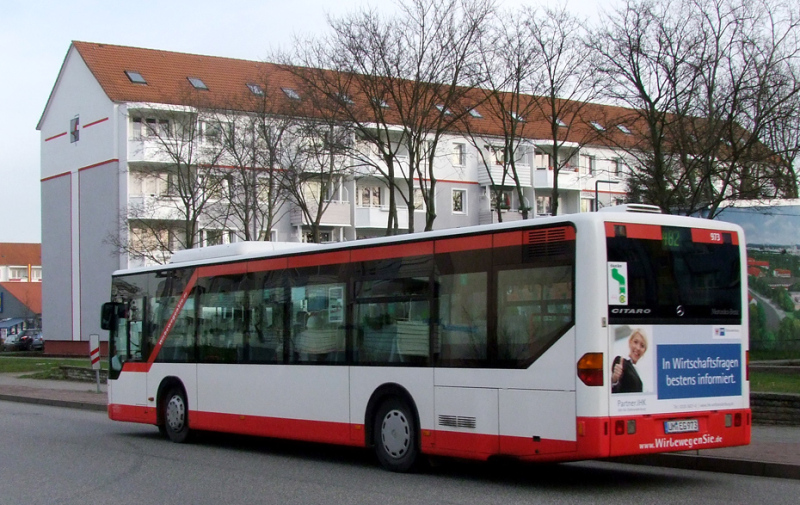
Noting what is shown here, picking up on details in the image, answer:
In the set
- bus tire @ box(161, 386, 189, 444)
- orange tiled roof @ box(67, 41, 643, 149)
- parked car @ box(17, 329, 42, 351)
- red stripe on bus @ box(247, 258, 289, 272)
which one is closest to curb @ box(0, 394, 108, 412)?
bus tire @ box(161, 386, 189, 444)

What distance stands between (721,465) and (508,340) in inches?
125

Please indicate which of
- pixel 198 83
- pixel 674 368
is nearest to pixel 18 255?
pixel 198 83

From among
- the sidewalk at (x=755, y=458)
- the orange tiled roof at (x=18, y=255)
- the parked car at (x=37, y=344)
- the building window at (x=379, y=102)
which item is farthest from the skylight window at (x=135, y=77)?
the orange tiled roof at (x=18, y=255)

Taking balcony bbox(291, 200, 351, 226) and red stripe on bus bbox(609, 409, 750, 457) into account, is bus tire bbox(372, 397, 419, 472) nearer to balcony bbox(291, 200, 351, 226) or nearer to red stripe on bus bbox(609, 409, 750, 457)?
red stripe on bus bbox(609, 409, 750, 457)

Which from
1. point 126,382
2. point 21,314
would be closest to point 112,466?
point 126,382

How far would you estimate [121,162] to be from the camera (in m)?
55.9

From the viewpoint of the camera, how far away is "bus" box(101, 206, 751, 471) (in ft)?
31.8

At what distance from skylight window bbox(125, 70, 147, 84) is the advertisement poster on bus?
5159cm

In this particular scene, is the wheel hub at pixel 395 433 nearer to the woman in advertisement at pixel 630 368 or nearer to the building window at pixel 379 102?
the woman in advertisement at pixel 630 368

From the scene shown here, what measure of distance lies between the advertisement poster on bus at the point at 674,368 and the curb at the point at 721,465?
1058 millimetres

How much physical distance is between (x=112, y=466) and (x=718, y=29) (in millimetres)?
17772

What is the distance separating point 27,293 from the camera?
392 feet

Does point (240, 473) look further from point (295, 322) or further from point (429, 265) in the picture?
point (429, 265)

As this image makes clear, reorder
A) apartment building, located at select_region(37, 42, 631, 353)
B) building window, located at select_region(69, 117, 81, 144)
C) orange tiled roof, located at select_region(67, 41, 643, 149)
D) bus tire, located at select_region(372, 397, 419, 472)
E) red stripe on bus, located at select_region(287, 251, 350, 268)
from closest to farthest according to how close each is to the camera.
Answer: bus tire, located at select_region(372, 397, 419, 472), red stripe on bus, located at select_region(287, 251, 350, 268), apartment building, located at select_region(37, 42, 631, 353), orange tiled roof, located at select_region(67, 41, 643, 149), building window, located at select_region(69, 117, 81, 144)
